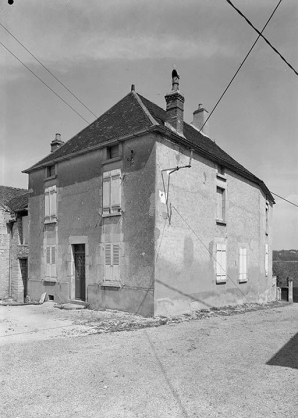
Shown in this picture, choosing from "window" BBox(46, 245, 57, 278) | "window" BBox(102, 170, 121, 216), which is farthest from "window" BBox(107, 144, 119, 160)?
"window" BBox(46, 245, 57, 278)

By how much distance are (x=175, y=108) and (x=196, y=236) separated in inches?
183

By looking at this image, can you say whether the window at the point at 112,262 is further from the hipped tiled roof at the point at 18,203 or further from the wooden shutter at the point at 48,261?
the hipped tiled roof at the point at 18,203

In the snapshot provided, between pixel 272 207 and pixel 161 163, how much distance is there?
1407cm

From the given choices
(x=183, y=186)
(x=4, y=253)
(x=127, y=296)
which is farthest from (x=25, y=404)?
(x=4, y=253)

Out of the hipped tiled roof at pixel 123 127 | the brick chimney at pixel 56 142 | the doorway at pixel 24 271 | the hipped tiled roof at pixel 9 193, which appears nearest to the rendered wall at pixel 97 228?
the hipped tiled roof at pixel 123 127

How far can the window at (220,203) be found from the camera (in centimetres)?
1493

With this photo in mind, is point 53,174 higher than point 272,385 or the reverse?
higher

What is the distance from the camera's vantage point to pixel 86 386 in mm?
4914

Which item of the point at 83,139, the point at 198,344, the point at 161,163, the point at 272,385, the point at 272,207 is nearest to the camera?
the point at 272,385

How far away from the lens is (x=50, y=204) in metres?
15.1

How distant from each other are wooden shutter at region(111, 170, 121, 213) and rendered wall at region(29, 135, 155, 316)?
19 cm

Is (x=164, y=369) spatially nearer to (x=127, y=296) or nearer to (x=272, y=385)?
(x=272, y=385)

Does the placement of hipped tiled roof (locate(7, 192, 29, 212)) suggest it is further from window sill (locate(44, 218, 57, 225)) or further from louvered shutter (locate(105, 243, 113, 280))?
louvered shutter (locate(105, 243, 113, 280))

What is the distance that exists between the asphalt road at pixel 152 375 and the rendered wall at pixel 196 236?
340cm
